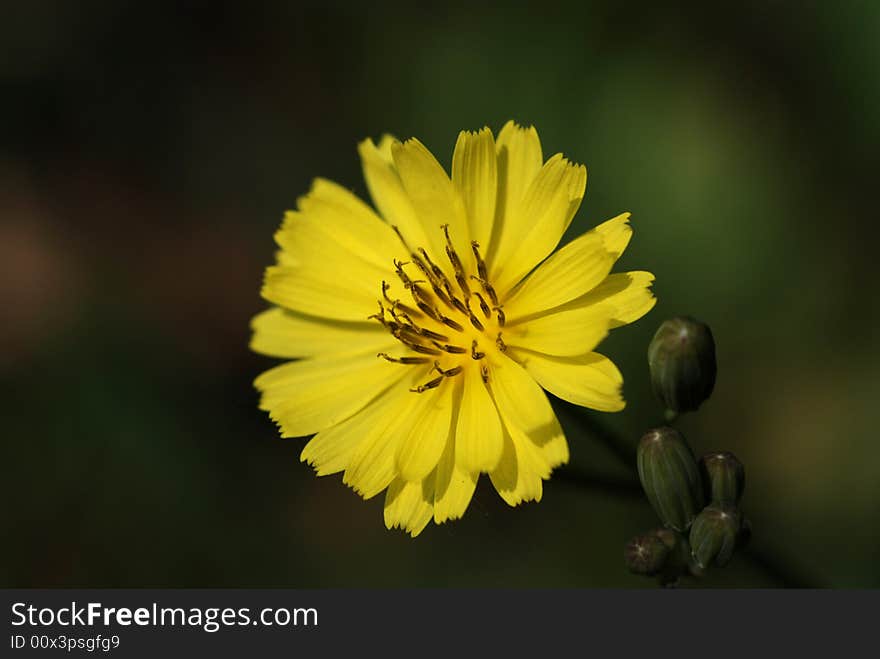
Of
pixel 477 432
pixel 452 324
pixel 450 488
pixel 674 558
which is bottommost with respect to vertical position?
pixel 674 558

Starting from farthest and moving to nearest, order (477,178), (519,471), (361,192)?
(361,192) → (477,178) → (519,471)

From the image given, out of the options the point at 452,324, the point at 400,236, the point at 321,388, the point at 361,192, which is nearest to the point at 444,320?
the point at 452,324

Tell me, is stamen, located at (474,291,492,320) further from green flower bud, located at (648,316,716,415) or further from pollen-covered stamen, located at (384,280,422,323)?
green flower bud, located at (648,316,716,415)

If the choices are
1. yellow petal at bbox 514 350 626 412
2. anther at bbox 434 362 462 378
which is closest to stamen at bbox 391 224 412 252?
anther at bbox 434 362 462 378

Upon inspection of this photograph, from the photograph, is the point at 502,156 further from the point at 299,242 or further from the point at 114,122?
the point at 114,122

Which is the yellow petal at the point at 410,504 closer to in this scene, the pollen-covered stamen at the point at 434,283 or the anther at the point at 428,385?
the anther at the point at 428,385

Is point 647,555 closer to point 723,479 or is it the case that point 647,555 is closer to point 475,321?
point 723,479
